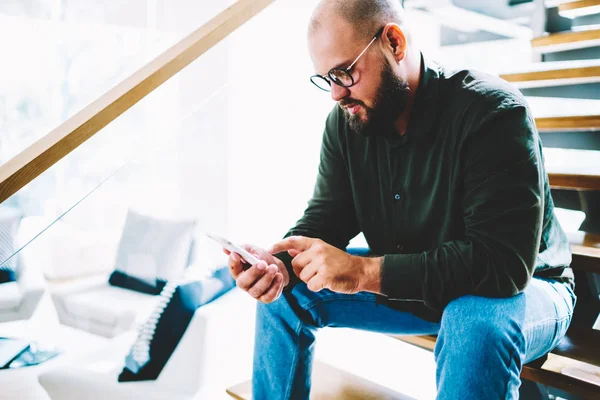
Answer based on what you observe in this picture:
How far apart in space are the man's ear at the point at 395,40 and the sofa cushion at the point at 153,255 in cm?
230

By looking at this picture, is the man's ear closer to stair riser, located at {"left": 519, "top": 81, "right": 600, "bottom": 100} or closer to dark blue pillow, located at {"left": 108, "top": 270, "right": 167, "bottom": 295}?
stair riser, located at {"left": 519, "top": 81, "right": 600, "bottom": 100}

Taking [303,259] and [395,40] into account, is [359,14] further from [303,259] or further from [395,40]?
[303,259]

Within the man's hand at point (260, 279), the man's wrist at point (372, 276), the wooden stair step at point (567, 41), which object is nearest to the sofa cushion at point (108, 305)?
the man's hand at point (260, 279)

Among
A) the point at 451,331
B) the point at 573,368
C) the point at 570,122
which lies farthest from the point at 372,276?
the point at 570,122

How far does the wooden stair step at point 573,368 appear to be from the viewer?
1128mm

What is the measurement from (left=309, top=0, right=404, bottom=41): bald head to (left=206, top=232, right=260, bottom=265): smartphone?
0.54 meters

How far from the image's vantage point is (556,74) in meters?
1.80

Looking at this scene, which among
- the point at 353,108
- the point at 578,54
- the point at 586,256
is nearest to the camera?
the point at 353,108

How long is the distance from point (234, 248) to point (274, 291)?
0.18 m

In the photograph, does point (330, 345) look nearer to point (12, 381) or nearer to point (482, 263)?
point (482, 263)

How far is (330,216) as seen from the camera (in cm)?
141

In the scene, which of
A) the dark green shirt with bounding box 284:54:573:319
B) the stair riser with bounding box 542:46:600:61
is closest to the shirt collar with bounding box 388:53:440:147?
the dark green shirt with bounding box 284:54:573:319

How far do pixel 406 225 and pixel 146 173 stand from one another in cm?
383

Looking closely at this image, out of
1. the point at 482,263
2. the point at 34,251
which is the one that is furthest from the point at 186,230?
the point at 482,263
